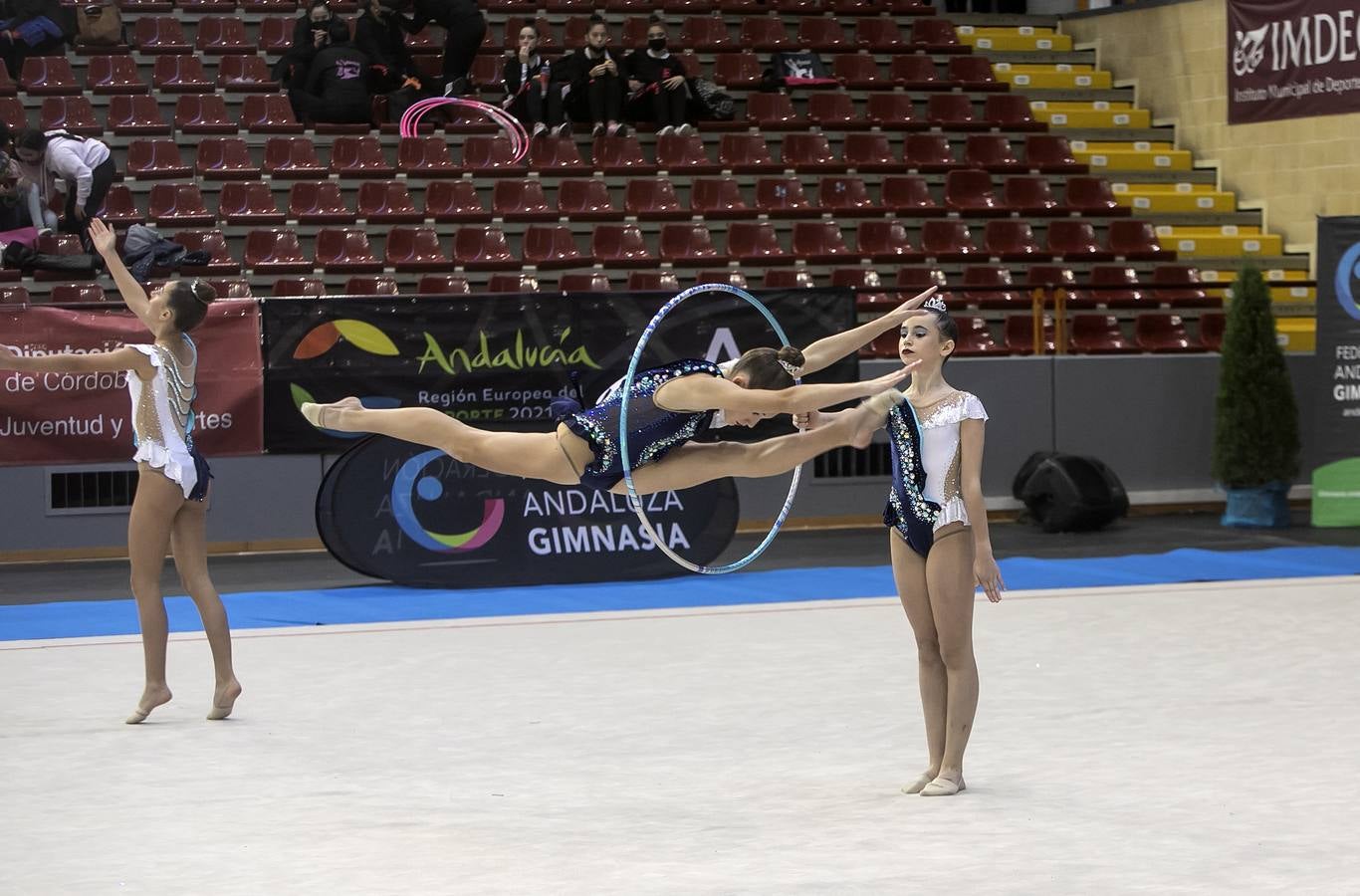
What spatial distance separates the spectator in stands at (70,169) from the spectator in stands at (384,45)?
309 cm

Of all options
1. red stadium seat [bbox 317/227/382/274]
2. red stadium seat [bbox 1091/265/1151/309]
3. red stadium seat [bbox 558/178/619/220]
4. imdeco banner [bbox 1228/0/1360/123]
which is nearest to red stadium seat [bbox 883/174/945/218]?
red stadium seat [bbox 1091/265/1151/309]

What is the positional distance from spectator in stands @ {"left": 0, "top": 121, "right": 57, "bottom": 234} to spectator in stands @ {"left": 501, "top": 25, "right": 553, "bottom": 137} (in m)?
4.61

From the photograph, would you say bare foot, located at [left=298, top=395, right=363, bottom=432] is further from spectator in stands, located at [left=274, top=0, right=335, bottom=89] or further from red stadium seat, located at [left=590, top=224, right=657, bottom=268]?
spectator in stands, located at [left=274, top=0, right=335, bottom=89]

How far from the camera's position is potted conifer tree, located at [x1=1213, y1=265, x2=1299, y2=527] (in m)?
13.8

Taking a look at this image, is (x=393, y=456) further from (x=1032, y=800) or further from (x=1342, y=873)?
(x=1342, y=873)

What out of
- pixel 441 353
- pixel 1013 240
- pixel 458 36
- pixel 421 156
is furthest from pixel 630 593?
pixel 1013 240

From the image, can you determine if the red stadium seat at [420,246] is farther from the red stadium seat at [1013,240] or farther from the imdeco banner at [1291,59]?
the imdeco banner at [1291,59]

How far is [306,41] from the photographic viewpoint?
16.0m

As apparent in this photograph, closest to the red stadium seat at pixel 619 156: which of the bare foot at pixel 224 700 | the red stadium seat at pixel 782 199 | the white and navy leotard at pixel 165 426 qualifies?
the red stadium seat at pixel 782 199

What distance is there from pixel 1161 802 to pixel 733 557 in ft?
22.5

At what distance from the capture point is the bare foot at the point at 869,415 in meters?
5.21

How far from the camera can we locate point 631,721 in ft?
22.8

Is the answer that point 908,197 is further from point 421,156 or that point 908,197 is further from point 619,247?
point 421,156

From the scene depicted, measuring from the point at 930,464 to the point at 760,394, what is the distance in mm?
693
